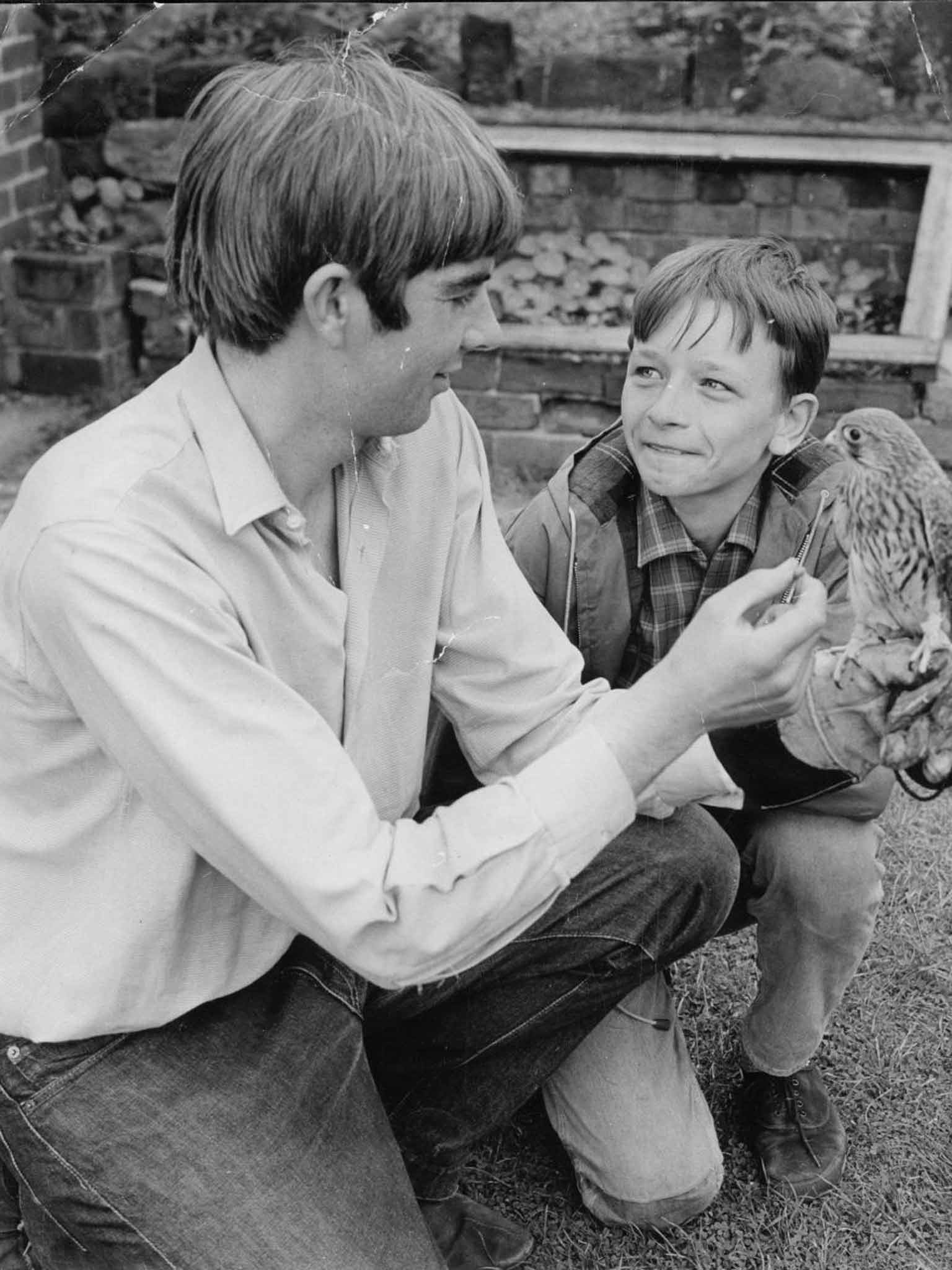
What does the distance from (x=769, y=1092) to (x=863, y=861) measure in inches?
22.6

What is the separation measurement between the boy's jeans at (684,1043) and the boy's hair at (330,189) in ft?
4.70

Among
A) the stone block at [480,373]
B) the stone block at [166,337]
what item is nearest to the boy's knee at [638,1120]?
the stone block at [480,373]

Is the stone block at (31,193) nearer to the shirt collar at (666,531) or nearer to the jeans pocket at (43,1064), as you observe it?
Answer: the shirt collar at (666,531)

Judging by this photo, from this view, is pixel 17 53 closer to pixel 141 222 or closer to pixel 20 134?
pixel 20 134

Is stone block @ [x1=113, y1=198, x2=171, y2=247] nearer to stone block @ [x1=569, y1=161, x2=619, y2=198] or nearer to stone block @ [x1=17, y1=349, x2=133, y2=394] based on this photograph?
stone block @ [x1=17, y1=349, x2=133, y2=394]

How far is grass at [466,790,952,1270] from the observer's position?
2.89 metres

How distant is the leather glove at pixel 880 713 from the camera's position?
2422 mm

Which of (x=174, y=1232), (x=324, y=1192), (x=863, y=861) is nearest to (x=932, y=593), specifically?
(x=863, y=861)

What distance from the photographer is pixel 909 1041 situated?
11.2 feet

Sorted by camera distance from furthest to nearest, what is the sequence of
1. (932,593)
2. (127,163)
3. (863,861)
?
(127,163) → (863,861) → (932,593)

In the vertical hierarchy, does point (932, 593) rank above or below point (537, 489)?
above

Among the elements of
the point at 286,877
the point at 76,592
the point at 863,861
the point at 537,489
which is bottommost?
the point at 537,489

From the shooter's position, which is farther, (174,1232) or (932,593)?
(932,593)

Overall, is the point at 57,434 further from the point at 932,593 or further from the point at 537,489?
the point at 932,593
